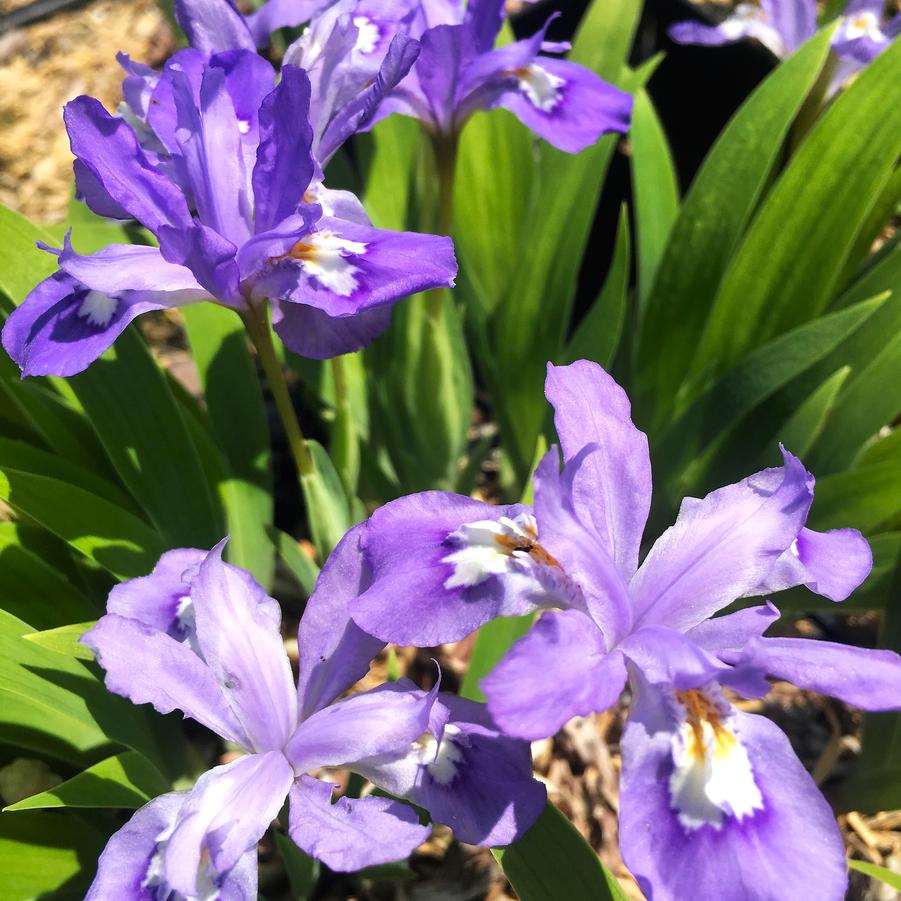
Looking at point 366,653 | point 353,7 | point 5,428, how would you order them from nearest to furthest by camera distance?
point 366,653, point 353,7, point 5,428

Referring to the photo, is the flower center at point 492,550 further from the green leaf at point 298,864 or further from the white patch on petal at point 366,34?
the white patch on petal at point 366,34

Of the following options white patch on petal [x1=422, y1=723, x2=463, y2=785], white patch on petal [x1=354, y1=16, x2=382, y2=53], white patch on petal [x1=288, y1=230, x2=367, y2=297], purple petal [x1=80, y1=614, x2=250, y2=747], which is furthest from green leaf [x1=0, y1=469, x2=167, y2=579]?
white patch on petal [x1=354, y1=16, x2=382, y2=53]

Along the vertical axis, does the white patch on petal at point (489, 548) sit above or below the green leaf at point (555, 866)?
above

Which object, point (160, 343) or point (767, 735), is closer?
point (767, 735)

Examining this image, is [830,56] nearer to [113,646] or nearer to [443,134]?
[443,134]

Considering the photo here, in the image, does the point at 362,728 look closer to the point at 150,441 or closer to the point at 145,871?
the point at 145,871

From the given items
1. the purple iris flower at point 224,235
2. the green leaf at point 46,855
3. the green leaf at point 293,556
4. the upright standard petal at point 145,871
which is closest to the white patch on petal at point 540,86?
the purple iris flower at point 224,235

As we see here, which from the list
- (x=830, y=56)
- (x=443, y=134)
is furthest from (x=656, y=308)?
(x=830, y=56)

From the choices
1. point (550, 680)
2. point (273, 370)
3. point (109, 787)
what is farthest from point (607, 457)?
point (109, 787)
